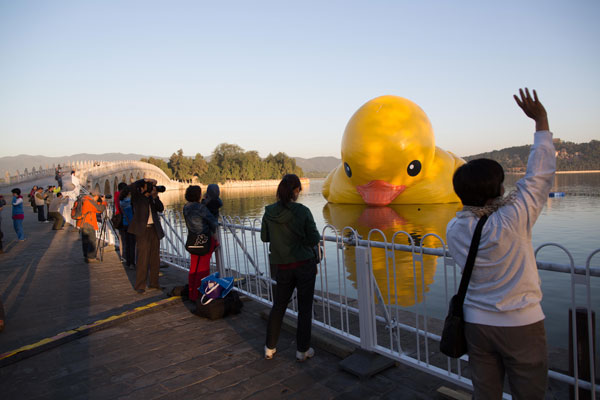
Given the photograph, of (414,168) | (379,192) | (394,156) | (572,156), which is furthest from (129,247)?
(572,156)

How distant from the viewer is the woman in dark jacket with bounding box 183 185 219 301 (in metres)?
4.97

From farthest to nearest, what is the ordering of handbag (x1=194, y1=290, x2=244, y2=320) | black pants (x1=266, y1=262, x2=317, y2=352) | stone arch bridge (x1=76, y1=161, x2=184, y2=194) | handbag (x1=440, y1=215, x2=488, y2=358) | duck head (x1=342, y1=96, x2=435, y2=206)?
stone arch bridge (x1=76, y1=161, x2=184, y2=194) < duck head (x1=342, y1=96, x2=435, y2=206) < handbag (x1=194, y1=290, x2=244, y2=320) < black pants (x1=266, y1=262, x2=317, y2=352) < handbag (x1=440, y1=215, x2=488, y2=358)

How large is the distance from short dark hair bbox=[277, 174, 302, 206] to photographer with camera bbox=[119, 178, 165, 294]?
9.43 ft

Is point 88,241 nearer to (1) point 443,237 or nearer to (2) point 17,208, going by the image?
(2) point 17,208

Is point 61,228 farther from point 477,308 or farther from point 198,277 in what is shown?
point 477,308

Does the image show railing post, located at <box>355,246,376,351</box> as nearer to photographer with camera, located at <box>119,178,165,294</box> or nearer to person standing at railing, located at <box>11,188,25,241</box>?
photographer with camera, located at <box>119,178,165,294</box>

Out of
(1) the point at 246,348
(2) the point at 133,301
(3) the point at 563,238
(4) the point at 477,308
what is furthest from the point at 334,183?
(4) the point at 477,308

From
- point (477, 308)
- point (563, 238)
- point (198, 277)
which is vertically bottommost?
point (563, 238)

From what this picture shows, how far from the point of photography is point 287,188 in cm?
323

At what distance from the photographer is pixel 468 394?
2736mm

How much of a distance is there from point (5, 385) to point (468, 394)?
3.71 m

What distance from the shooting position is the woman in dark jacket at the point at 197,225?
4.97 metres

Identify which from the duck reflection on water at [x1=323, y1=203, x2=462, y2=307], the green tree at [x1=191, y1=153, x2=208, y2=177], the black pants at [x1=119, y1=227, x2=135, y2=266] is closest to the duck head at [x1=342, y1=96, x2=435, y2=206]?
the duck reflection on water at [x1=323, y1=203, x2=462, y2=307]

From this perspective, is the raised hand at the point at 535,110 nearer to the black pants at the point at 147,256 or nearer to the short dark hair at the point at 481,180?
the short dark hair at the point at 481,180
